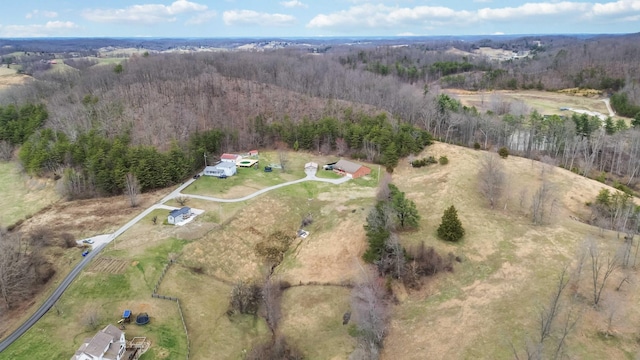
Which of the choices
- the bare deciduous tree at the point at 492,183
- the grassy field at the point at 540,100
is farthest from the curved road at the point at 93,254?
the grassy field at the point at 540,100

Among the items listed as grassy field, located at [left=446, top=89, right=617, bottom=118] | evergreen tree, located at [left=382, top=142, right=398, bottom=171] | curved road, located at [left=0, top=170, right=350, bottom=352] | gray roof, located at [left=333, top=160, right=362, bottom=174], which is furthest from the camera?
grassy field, located at [left=446, top=89, right=617, bottom=118]

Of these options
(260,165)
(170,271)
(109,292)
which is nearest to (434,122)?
(260,165)

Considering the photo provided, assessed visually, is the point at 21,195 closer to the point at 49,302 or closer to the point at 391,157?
the point at 49,302

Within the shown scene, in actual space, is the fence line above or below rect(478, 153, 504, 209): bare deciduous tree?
below

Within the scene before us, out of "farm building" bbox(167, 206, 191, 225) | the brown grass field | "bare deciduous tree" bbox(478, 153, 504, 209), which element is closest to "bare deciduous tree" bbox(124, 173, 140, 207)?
the brown grass field

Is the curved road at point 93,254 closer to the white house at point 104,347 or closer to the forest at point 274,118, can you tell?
the white house at point 104,347

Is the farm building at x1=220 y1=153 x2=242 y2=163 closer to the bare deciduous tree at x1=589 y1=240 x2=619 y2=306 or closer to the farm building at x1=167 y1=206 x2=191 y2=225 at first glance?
the farm building at x1=167 y1=206 x2=191 y2=225

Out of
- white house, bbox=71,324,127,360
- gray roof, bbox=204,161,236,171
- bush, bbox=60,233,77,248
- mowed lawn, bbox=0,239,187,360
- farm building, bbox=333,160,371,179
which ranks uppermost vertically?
gray roof, bbox=204,161,236,171
